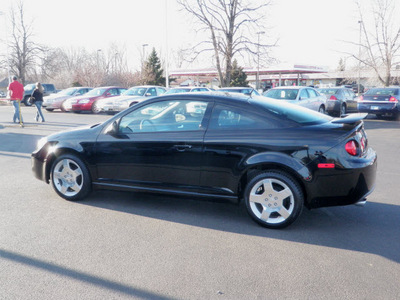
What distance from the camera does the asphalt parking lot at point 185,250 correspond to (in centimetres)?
308

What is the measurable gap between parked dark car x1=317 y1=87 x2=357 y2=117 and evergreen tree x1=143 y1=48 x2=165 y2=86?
108 ft

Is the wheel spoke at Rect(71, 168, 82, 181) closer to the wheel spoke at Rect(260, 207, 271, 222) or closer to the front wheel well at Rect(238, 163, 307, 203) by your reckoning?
the front wheel well at Rect(238, 163, 307, 203)

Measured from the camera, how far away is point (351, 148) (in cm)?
421

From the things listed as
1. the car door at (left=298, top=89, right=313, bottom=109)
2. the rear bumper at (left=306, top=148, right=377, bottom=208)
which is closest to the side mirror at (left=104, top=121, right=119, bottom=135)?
the rear bumper at (left=306, top=148, right=377, bottom=208)

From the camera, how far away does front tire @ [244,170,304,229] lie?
4246mm

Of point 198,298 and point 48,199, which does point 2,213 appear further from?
point 198,298

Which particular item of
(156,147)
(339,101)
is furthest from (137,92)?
(156,147)

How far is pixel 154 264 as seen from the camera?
349 cm

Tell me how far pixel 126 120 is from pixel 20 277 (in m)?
2.43

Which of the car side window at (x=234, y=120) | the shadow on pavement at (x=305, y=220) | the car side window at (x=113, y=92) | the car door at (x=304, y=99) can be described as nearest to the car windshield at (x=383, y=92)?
the car door at (x=304, y=99)

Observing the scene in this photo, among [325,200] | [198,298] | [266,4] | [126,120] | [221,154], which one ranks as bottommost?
[198,298]

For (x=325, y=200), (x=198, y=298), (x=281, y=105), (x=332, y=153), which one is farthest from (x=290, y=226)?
(x=198, y=298)

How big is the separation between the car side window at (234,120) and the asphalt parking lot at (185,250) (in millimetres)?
1155

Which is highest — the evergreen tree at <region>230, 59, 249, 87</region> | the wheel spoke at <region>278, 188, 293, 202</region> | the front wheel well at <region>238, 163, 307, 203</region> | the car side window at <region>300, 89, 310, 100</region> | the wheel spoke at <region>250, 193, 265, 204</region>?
the evergreen tree at <region>230, 59, 249, 87</region>
